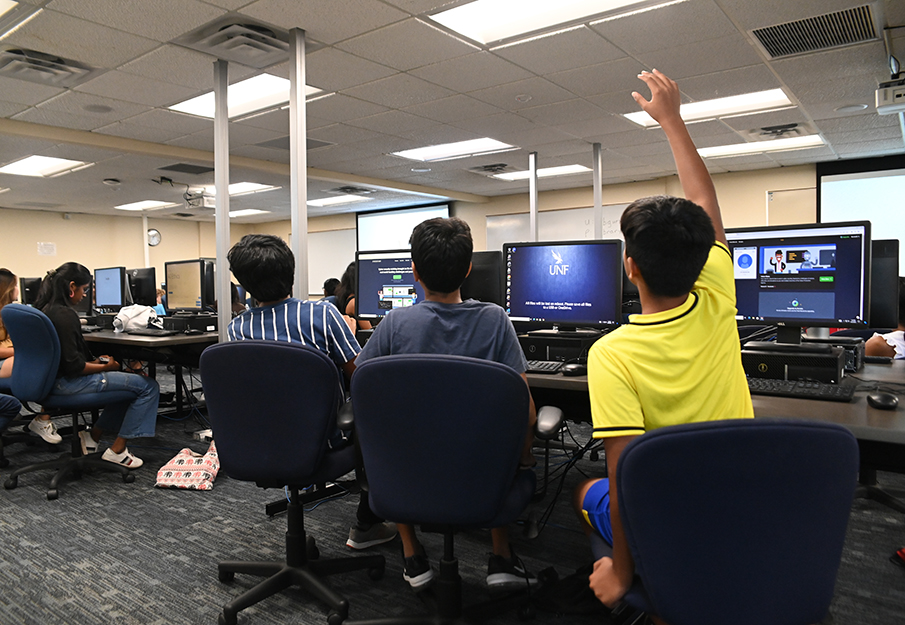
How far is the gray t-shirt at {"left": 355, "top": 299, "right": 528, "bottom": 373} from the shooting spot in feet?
5.64

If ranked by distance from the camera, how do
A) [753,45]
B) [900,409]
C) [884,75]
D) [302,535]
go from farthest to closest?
[884,75] < [753,45] < [302,535] < [900,409]

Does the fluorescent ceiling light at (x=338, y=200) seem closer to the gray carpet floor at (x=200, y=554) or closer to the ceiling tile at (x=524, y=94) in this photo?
the ceiling tile at (x=524, y=94)

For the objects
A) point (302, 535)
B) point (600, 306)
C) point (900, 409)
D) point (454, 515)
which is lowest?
point (302, 535)

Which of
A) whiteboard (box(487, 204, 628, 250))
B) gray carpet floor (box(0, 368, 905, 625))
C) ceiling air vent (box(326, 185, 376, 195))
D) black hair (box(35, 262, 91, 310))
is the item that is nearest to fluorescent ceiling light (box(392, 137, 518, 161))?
ceiling air vent (box(326, 185, 376, 195))

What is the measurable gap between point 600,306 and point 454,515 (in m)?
1.34

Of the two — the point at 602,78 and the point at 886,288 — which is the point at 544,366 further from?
the point at 602,78

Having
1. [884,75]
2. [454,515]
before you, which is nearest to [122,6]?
[454,515]

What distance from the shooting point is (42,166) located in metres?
7.12

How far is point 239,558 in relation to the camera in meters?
2.29

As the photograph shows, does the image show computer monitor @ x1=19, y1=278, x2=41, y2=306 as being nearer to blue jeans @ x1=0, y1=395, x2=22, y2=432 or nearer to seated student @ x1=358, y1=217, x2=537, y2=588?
blue jeans @ x1=0, y1=395, x2=22, y2=432

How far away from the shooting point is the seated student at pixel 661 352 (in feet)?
3.65

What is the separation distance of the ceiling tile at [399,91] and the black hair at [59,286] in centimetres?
242

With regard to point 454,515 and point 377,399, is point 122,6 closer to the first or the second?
point 377,399

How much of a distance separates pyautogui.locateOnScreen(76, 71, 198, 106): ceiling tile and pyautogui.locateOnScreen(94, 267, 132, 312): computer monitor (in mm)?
1530
